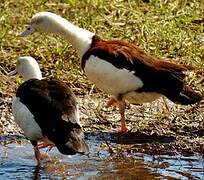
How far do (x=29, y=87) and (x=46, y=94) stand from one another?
264 millimetres

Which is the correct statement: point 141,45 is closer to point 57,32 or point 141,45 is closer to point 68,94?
point 57,32

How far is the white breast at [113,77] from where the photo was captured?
8.56 meters

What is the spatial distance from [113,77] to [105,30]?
261 centimetres

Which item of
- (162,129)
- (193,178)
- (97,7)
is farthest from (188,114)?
(97,7)

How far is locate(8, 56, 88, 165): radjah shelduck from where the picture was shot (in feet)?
24.2

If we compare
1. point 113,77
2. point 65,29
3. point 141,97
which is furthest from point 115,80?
point 65,29

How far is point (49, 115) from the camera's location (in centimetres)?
751

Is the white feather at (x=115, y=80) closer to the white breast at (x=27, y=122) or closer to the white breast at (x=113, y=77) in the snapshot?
the white breast at (x=113, y=77)

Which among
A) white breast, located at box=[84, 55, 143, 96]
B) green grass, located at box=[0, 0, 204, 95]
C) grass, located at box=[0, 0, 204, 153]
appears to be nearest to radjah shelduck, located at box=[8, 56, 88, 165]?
white breast, located at box=[84, 55, 143, 96]

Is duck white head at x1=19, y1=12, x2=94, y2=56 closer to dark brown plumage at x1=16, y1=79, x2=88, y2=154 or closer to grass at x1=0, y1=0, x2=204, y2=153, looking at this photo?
grass at x1=0, y1=0, x2=204, y2=153

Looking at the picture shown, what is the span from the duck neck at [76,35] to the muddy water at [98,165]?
1149mm

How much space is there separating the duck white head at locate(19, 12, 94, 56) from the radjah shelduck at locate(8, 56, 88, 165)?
111 centimetres

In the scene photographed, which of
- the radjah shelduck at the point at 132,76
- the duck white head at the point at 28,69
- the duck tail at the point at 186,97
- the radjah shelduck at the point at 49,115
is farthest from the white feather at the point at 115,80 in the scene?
the radjah shelduck at the point at 49,115

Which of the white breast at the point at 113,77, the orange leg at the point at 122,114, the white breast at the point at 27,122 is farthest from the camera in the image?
the orange leg at the point at 122,114
